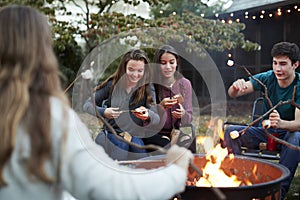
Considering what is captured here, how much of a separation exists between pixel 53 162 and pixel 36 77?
229 millimetres

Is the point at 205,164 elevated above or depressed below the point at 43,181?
below

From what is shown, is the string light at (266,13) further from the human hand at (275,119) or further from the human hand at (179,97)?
the human hand at (275,119)

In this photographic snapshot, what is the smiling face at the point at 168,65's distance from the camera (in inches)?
129

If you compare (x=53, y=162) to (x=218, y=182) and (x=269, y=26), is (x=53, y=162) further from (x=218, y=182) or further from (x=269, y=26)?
(x=269, y=26)

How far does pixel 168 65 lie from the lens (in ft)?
10.8

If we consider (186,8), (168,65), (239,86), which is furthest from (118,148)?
(186,8)

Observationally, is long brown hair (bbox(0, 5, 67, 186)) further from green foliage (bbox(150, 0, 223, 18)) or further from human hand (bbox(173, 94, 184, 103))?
green foliage (bbox(150, 0, 223, 18))

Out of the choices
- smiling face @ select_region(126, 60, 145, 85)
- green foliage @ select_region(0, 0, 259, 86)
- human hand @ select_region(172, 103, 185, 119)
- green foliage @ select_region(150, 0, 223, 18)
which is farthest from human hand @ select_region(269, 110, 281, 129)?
green foliage @ select_region(150, 0, 223, 18)

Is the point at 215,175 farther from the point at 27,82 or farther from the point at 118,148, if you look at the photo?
the point at 27,82

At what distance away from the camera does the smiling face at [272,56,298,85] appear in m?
3.12

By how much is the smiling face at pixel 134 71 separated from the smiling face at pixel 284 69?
980mm

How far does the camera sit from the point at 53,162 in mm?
1133

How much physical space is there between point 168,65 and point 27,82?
7.34ft

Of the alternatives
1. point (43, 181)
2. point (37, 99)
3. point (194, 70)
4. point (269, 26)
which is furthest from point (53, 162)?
point (194, 70)
